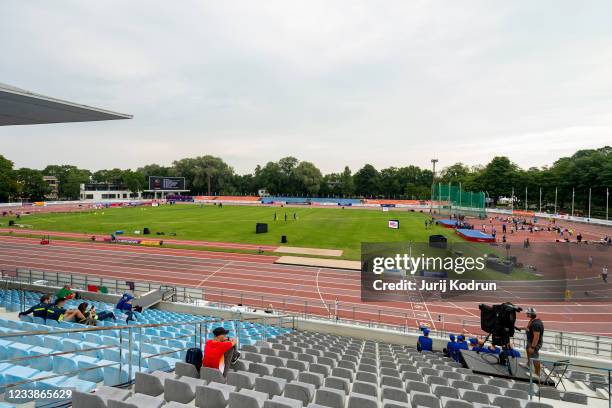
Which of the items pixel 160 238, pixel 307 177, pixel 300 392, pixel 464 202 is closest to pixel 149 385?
pixel 300 392

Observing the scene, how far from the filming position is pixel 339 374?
6.59 metres

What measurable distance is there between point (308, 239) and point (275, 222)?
16921 millimetres

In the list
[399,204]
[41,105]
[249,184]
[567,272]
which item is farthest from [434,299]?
[249,184]

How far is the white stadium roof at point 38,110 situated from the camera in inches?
529

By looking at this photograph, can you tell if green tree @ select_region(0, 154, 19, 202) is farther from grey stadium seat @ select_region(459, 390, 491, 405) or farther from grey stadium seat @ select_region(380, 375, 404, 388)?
grey stadium seat @ select_region(459, 390, 491, 405)

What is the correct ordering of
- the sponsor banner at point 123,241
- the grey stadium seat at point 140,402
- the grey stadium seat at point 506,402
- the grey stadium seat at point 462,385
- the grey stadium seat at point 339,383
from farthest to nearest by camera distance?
the sponsor banner at point 123,241, the grey stadium seat at point 462,385, the grey stadium seat at point 339,383, the grey stadium seat at point 506,402, the grey stadium seat at point 140,402

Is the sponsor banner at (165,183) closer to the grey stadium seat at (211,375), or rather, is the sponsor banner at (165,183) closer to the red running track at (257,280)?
the red running track at (257,280)

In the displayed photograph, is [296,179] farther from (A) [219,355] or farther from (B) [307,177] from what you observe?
(A) [219,355]

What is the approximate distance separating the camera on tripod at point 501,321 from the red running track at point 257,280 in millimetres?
10055

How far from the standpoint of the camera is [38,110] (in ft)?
52.3

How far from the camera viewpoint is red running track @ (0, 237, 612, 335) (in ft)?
66.1

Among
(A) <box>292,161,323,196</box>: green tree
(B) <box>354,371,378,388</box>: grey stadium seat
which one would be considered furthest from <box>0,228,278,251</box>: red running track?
(A) <box>292,161,323,196</box>: green tree

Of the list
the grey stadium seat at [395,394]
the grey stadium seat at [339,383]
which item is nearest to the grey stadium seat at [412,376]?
the grey stadium seat at [395,394]

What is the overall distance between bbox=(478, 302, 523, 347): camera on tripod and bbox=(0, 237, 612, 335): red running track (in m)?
10.1
